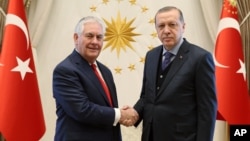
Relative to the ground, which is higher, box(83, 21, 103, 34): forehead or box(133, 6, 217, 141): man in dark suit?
box(83, 21, 103, 34): forehead

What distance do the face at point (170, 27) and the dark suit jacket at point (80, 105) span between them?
1.68 ft

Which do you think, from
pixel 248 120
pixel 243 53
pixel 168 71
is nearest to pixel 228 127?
pixel 248 120

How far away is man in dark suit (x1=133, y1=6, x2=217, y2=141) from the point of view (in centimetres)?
211

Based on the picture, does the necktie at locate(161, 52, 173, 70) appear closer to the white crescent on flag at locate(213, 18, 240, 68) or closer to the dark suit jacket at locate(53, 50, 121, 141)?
the dark suit jacket at locate(53, 50, 121, 141)

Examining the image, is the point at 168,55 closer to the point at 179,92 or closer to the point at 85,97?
the point at 179,92

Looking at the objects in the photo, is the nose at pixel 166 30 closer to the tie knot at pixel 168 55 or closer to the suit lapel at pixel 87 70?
the tie knot at pixel 168 55

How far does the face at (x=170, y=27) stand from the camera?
222 centimetres

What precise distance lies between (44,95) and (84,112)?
6.63ft

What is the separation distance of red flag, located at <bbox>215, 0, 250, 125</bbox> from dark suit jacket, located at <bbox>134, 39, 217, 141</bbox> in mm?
1519

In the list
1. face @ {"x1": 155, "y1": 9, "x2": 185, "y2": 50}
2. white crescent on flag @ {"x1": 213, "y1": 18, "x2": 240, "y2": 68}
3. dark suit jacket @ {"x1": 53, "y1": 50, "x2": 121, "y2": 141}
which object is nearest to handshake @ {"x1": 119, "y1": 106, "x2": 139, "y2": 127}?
dark suit jacket @ {"x1": 53, "y1": 50, "x2": 121, "y2": 141}

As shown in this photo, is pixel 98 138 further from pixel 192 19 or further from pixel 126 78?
pixel 192 19

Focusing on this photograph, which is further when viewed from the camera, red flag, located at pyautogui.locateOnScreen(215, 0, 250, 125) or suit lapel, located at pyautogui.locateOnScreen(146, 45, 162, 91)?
red flag, located at pyautogui.locateOnScreen(215, 0, 250, 125)

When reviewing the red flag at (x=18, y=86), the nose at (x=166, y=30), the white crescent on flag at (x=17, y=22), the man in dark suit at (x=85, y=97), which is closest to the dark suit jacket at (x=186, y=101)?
the nose at (x=166, y=30)

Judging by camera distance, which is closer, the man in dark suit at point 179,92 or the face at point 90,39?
the man in dark suit at point 179,92
